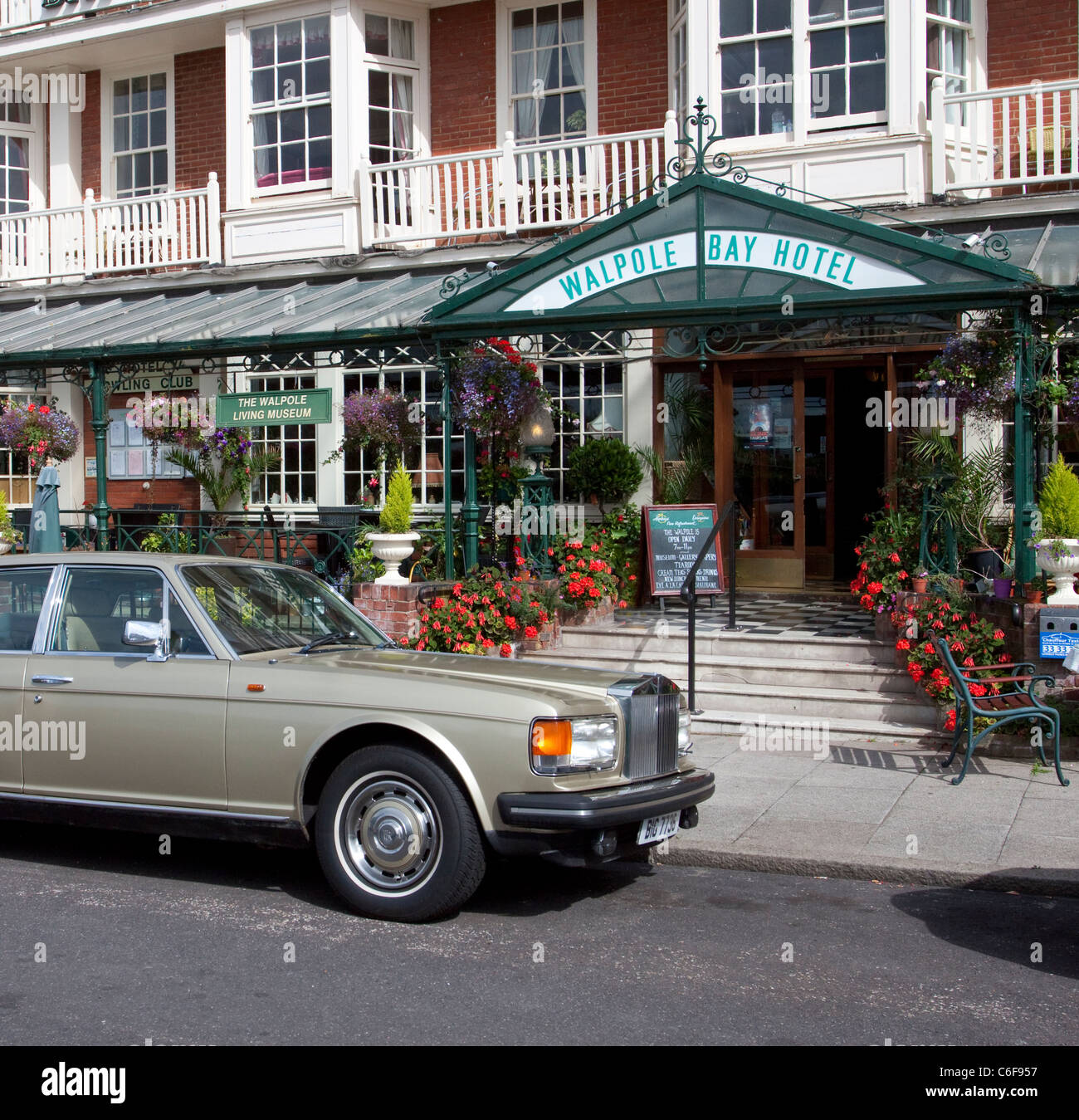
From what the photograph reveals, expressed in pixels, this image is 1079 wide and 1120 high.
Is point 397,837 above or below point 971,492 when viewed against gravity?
below

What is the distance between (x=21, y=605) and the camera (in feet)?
21.5

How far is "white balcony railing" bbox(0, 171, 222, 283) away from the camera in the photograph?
630 inches

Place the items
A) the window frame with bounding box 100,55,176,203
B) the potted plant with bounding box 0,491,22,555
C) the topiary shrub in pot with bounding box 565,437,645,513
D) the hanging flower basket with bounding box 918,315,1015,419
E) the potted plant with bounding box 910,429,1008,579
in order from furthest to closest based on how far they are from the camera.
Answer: the window frame with bounding box 100,55,176,203 → the potted plant with bounding box 0,491,22,555 → the topiary shrub in pot with bounding box 565,437,645,513 → the potted plant with bounding box 910,429,1008,579 → the hanging flower basket with bounding box 918,315,1015,419

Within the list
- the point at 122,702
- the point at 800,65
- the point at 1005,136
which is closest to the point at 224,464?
the point at 800,65

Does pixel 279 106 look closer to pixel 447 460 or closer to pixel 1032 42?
pixel 447 460

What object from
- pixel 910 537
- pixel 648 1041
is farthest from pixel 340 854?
pixel 910 537

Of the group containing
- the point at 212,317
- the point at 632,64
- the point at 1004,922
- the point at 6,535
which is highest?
the point at 632,64

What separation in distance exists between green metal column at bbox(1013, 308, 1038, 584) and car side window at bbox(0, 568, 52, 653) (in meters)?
6.64

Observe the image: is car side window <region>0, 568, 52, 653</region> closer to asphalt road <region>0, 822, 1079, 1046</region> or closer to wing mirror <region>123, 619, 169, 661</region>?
wing mirror <region>123, 619, 169, 661</region>

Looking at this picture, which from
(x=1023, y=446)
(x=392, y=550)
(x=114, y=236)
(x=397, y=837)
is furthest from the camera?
(x=114, y=236)

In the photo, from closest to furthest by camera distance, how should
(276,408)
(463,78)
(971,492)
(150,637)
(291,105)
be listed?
(150,637)
(971,492)
(276,408)
(291,105)
(463,78)

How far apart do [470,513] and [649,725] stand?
19.6ft

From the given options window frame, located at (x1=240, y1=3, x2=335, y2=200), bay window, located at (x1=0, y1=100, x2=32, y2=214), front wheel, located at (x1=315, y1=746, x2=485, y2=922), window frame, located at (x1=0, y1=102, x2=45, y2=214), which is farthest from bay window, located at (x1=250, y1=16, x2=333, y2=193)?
front wheel, located at (x1=315, y1=746, x2=485, y2=922)

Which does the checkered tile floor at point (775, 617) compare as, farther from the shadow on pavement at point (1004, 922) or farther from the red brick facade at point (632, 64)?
the red brick facade at point (632, 64)
